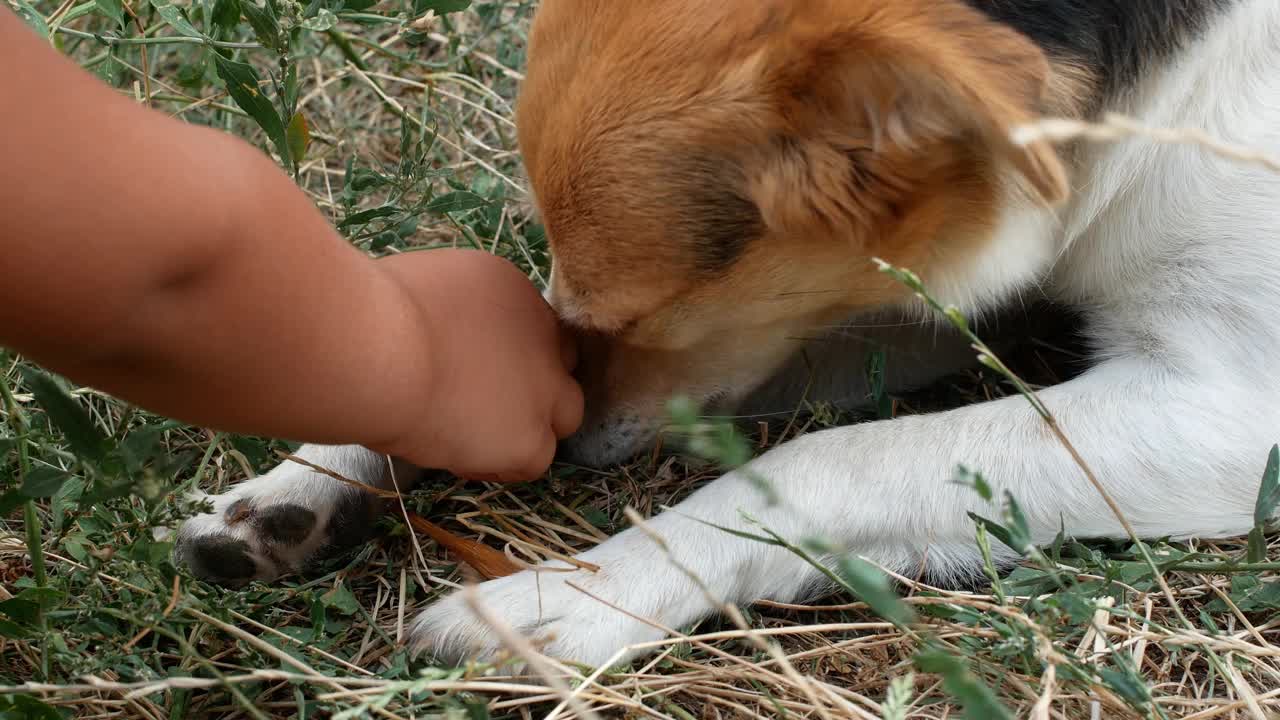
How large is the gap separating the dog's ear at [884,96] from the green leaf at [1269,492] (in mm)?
630

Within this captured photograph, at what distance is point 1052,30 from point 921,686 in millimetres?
1060

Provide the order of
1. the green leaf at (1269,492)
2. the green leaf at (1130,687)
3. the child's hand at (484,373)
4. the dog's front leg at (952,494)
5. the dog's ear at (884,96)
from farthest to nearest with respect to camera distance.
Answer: the dog's front leg at (952,494), the green leaf at (1269,492), the child's hand at (484,373), the dog's ear at (884,96), the green leaf at (1130,687)

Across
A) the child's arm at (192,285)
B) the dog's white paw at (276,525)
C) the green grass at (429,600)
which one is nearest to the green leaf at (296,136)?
the green grass at (429,600)

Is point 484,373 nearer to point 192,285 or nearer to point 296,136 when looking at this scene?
point 192,285

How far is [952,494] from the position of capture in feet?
6.26

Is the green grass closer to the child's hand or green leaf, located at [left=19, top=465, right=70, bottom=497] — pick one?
green leaf, located at [left=19, top=465, right=70, bottom=497]

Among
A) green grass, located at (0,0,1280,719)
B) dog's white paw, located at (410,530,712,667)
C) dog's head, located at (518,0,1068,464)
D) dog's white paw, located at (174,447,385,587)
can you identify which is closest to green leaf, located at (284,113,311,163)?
green grass, located at (0,0,1280,719)

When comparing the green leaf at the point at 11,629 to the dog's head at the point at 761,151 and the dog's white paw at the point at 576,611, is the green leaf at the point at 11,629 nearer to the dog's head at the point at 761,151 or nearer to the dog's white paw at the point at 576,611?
the dog's white paw at the point at 576,611

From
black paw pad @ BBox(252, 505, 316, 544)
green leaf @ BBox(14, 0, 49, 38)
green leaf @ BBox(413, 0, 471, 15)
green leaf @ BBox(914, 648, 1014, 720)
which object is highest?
green leaf @ BBox(413, 0, 471, 15)

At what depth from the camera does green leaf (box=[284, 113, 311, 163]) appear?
2139 millimetres

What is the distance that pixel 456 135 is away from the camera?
10.7 feet

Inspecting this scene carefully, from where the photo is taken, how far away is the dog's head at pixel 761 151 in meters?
1.55

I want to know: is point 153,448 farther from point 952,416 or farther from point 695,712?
point 952,416

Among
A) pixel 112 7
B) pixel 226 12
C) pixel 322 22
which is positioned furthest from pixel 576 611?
A: pixel 112 7
